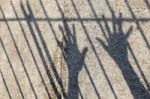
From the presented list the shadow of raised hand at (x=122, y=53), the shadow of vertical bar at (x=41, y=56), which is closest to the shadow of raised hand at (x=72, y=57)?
the shadow of vertical bar at (x=41, y=56)

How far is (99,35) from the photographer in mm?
3980

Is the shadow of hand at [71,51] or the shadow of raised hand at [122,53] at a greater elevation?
the shadow of hand at [71,51]

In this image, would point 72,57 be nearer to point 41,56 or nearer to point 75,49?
point 75,49

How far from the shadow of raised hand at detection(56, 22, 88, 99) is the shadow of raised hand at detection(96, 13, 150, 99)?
0.99 ft

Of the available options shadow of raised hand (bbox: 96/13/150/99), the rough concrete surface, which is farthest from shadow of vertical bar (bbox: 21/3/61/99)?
shadow of raised hand (bbox: 96/13/150/99)

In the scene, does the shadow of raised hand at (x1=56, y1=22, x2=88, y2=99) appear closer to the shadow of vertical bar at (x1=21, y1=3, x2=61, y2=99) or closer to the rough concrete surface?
the rough concrete surface

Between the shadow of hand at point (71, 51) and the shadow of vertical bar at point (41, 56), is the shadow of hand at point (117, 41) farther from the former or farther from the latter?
the shadow of vertical bar at point (41, 56)

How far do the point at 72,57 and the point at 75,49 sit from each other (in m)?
0.09

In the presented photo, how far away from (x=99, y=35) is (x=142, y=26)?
44 cm

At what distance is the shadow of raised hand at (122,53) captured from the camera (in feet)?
12.5

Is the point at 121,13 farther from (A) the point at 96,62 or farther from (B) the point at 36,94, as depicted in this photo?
(B) the point at 36,94

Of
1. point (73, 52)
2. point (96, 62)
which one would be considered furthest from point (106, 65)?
point (73, 52)

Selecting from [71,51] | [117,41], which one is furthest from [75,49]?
[117,41]

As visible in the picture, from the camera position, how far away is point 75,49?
4.09m
